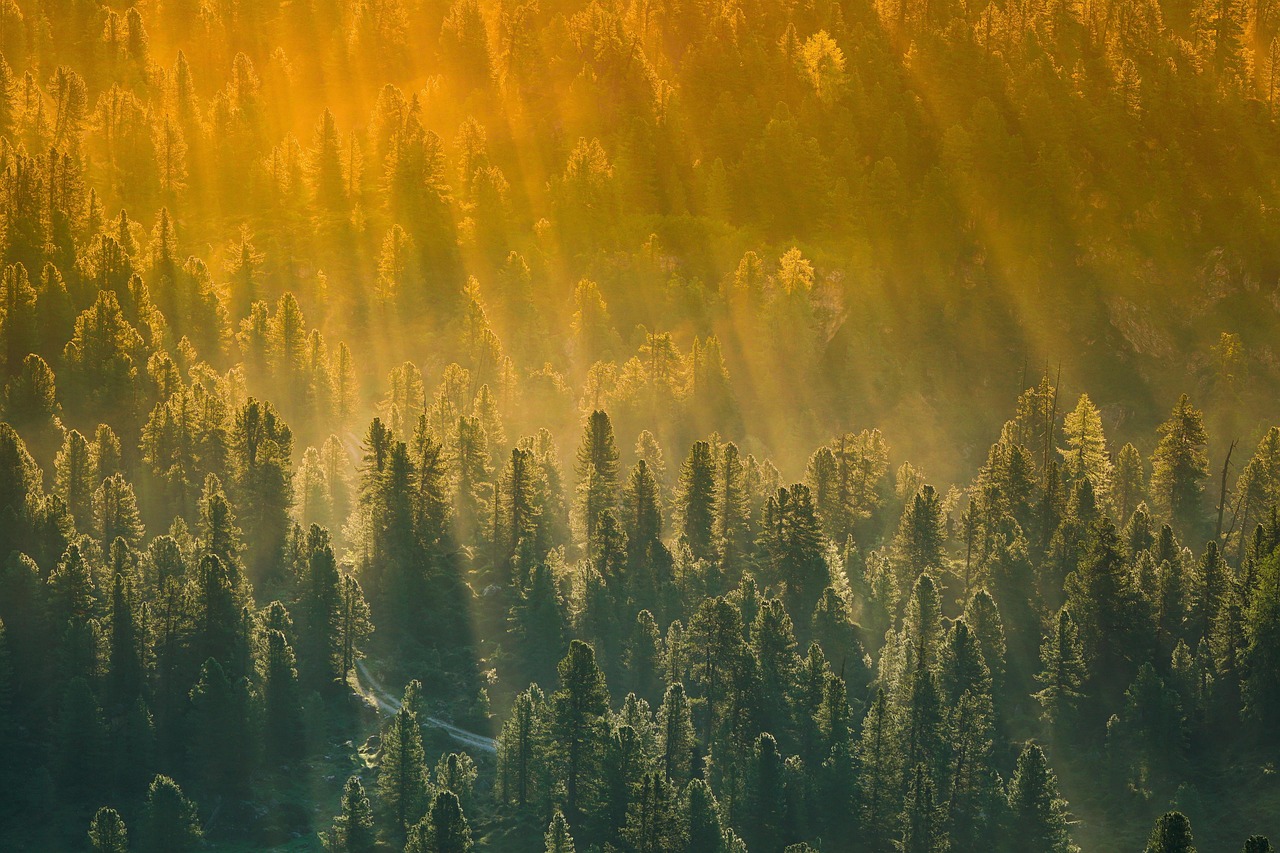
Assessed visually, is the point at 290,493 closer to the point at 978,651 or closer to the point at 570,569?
the point at 570,569

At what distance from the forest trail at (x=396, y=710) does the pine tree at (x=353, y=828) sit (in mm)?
16068

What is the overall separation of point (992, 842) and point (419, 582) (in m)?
55.2

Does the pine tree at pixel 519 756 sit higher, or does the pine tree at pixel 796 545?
the pine tree at pixel 796 545

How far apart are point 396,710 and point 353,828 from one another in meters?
20.8

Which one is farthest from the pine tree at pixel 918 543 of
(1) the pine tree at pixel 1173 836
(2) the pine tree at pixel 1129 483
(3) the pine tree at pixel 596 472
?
(1) the pine tree at pixel 1173 836

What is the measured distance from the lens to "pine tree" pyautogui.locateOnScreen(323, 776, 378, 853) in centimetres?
14638

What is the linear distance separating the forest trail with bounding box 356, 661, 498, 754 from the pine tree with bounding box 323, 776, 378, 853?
633 inches

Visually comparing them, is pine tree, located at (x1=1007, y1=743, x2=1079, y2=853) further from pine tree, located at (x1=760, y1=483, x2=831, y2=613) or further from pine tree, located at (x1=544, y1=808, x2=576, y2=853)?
pine tree, located at (x1=544, y1=808, x2=576, y2=853)

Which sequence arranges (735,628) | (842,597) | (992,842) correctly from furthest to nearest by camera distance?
Answer: (842,597)
(735,628)
(992,842)

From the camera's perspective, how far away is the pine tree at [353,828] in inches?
5763

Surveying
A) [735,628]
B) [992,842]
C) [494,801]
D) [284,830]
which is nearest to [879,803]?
[992,842]

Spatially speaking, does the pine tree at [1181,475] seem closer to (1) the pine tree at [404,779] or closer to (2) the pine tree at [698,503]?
(2) the pine tree at [698,503]

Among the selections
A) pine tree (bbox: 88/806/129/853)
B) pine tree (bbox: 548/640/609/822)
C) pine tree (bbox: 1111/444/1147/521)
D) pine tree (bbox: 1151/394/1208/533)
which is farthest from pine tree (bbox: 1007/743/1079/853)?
pine tree (bbox: 88/806/129/853)

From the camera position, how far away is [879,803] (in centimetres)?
15325
